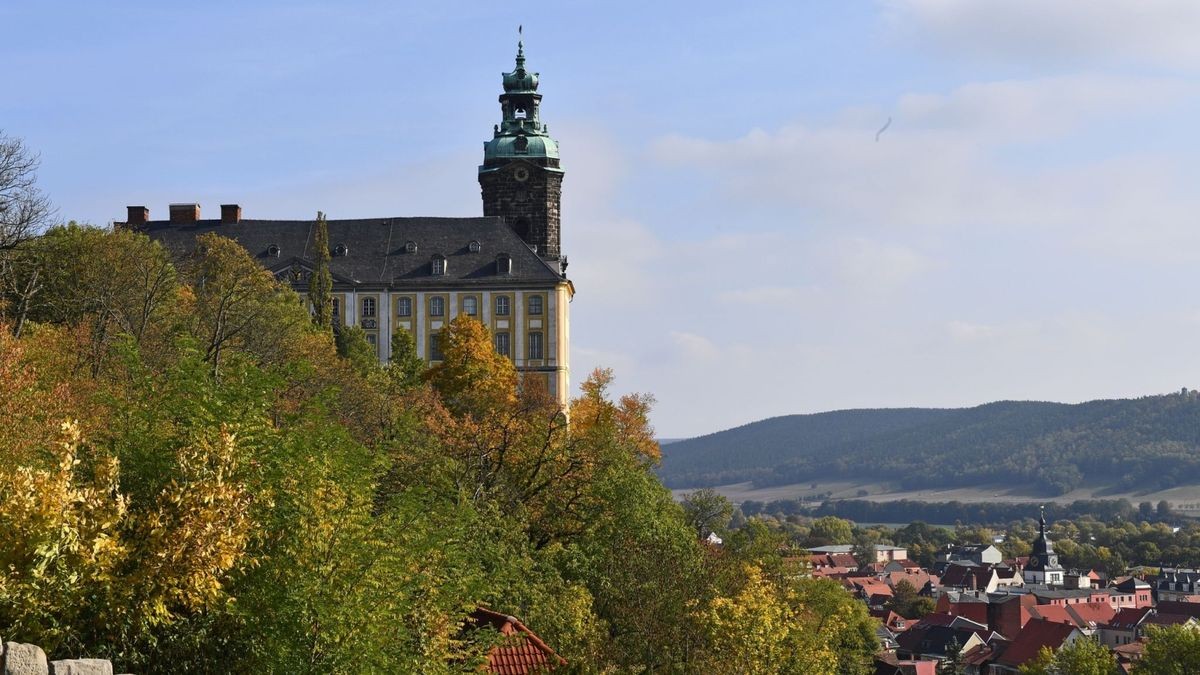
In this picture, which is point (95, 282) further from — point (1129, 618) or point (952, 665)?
point (1129, 618)

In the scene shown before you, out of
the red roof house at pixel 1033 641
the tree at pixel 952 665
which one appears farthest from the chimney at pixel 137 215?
the red roof house at pixel 1033 641

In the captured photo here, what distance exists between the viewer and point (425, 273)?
3976 inches

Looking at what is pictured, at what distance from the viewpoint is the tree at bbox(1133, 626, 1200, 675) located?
10088 centimetres

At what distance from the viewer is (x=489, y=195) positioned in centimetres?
11131

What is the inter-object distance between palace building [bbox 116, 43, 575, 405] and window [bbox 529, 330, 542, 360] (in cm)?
6

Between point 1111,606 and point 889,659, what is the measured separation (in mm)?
67573

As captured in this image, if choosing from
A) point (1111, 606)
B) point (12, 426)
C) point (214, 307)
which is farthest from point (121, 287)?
point (1111, 606)

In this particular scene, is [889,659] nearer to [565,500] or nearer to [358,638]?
[565,500]

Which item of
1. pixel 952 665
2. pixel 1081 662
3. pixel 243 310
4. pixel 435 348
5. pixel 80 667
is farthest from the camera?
pixel 952 665

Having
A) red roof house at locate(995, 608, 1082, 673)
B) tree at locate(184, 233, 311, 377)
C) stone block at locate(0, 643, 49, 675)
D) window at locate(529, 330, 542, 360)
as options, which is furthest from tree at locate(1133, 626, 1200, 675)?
stone block at locate(0, 643, 49, 675)

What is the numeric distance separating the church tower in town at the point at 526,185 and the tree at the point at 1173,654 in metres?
43.3

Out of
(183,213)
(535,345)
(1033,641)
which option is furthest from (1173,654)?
(183,213)

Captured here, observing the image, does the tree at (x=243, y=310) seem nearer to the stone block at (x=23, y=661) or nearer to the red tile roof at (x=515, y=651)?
the red tile roof at (x=515, y=651)

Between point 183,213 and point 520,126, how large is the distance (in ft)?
77.1
